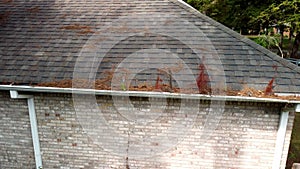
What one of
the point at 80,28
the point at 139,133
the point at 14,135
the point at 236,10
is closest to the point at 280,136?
the point at 139,133

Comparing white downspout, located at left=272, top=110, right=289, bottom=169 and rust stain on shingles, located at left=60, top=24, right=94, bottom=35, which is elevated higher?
rust stain on shingles, located at left=60, top=24, right=94, bottom=35

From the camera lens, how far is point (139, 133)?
455cm

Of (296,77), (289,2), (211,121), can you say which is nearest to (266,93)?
(296,77)

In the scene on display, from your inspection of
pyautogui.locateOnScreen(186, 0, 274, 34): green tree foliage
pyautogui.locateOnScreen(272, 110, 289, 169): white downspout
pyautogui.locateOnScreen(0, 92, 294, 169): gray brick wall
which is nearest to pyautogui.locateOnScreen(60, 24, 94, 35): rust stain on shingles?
pyautogui.locateOnScreen(0, 92, 294, 169): gray brick wall

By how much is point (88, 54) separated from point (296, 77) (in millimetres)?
3949

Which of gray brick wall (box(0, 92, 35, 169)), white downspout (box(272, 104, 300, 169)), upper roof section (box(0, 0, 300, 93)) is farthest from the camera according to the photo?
gray brick wall (box(0, 92, 35, 169))

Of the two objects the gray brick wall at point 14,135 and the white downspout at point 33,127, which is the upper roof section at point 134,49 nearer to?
the white downspout at point 33,127

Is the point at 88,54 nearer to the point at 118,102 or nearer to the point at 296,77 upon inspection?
the point at 118,102

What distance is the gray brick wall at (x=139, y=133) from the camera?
13.9 ft

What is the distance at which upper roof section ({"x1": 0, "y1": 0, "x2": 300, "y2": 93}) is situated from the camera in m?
4.18

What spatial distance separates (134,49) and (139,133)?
171 centimetres

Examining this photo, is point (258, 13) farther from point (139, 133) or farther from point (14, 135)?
point (14, 135)

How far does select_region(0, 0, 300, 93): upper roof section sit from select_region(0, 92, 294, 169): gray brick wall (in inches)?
17.8

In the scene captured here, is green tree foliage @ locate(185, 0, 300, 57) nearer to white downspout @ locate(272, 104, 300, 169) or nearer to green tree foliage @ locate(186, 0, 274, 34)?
green tree foliage @ locate(186, 0, 274, 34)
